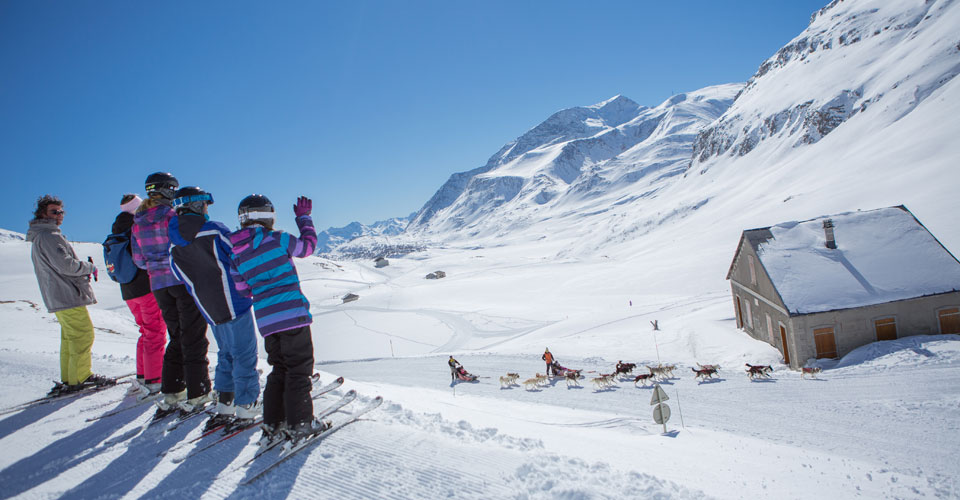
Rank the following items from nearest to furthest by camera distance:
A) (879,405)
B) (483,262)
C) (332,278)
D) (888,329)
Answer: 1. (879,405)
2. (888,329)
3. (332,278)
4. (483,262)

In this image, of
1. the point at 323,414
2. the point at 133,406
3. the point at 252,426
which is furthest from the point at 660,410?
the point at 133,406

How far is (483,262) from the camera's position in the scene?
140250mm

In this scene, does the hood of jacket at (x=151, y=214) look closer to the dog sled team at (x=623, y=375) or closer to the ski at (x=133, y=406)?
the ski at (x=133, y=406)

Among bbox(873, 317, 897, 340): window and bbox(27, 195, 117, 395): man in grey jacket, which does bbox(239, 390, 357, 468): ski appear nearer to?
bbox(27, 195, 117, 395): man in grey jacket

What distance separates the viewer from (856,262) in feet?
65.6

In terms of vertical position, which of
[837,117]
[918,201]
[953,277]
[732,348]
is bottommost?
[732,348]

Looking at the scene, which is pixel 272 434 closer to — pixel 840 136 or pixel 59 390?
pixel 59 390

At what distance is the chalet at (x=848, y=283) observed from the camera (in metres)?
18.0

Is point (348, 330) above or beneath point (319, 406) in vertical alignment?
beneath

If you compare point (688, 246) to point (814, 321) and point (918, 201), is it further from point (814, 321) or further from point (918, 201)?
point (814, 321)

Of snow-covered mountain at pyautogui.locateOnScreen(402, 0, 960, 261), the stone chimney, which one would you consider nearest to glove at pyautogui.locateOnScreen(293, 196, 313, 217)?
the stone chimney

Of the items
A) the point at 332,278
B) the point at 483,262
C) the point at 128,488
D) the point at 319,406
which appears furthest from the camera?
the point at 483,262

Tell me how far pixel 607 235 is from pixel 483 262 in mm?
44356

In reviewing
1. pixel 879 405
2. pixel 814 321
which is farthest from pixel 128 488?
pixel 814 321
